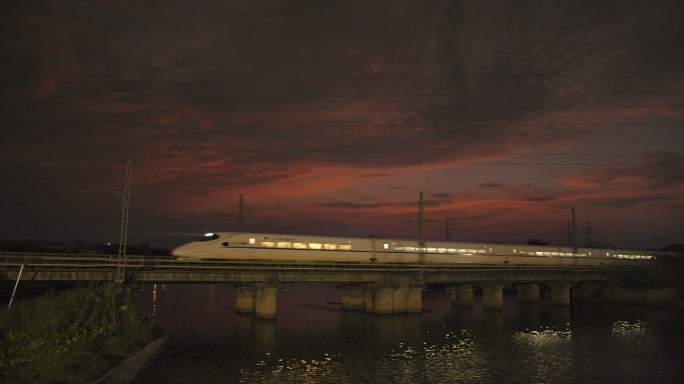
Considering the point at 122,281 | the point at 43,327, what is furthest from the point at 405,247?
the point at 43,327

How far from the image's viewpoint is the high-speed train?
46.1m

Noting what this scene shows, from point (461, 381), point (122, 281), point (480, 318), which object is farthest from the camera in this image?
point (480, 318)

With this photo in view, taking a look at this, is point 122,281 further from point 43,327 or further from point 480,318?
point 480,318

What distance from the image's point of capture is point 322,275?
45.6m

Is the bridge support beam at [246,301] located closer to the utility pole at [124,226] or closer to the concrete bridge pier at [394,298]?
the concrete bridge pier at [394,298]

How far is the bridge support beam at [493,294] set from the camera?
60.9 m

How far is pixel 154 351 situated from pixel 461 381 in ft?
59.0

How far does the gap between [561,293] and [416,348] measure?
4341 cm

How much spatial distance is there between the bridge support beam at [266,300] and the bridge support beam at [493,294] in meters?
29.0

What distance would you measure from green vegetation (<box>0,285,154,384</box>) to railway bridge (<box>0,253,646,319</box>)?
17.7 ft

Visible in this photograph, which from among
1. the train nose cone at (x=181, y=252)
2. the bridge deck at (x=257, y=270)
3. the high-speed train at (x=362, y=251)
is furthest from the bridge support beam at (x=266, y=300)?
the train nose cone at (x=181, y=252)

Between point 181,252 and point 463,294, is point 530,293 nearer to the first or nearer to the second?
point 463,294

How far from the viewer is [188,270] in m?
41.4

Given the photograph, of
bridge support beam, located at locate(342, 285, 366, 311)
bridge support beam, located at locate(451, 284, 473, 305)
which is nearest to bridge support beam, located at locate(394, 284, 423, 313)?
bridge support beam, located at locate(342, 285, 366, 311)
